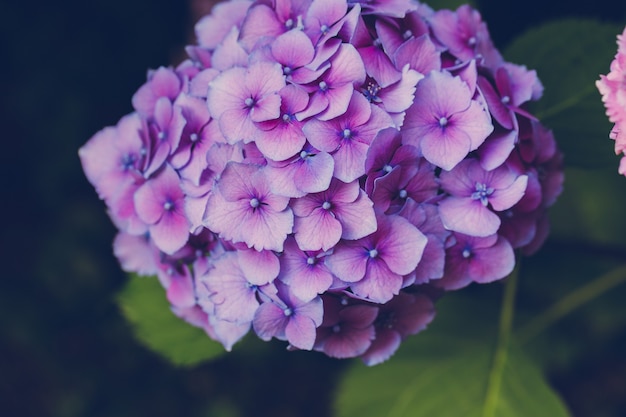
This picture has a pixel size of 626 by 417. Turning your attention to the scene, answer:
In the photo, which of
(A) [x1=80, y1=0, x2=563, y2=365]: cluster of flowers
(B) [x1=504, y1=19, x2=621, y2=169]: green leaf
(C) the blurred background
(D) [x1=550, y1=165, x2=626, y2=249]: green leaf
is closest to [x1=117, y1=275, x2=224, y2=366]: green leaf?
(A) [x1=80, y1=0, x2=563, y2=365]: cluster of flowers

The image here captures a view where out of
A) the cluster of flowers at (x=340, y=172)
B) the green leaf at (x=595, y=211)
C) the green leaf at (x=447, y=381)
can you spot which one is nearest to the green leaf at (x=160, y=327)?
the cluster of flowers at (x=340, y=172)

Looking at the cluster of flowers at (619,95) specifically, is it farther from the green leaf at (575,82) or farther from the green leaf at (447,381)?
the green leaf at (447,381)

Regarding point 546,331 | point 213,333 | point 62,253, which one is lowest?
point 546,331

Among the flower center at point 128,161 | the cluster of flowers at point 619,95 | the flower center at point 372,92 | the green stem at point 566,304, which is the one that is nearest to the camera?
the cluster of flowers at point 619,95

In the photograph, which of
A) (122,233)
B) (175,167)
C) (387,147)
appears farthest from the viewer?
(122,233)

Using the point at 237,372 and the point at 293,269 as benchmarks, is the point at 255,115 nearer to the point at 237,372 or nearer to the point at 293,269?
the point at 293,269

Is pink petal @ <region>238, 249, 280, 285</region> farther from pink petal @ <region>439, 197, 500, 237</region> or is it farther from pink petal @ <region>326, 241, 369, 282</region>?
pink petal @ <region>439, 197, 500, 237</region>

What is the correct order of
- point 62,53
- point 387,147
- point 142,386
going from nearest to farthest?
point 387,147
point 62,53
point 142,386

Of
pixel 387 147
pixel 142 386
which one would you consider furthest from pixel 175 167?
pixel 142 386
